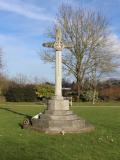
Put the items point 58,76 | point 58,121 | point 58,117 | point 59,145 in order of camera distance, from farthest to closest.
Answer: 1. point 58,76
2. point 58,117
3. point 58,121
4. point 59,145

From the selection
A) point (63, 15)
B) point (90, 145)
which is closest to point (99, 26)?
point (63, 15)

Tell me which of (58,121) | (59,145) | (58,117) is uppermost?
(58,117)

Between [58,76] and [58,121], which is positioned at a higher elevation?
[58,76]

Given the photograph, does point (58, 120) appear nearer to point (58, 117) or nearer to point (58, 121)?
point (58, 121)

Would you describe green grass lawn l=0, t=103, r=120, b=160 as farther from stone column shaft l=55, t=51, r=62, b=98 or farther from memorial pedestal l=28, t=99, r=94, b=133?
stone column shaft l=55, t=51, r=62, b=98

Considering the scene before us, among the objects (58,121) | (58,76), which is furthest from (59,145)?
(58,76)

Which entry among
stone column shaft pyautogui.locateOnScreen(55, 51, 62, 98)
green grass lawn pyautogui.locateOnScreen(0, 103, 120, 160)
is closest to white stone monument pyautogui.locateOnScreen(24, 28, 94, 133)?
stone column shaft pyautogui.locateOnScreen(55, 51, 62, 98)

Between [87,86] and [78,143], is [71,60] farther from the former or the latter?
[78,143]

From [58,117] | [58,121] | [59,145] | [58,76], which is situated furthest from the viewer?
[58,76]

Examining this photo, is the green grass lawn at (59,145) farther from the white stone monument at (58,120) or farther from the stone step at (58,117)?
→ the stone step at (58,117)

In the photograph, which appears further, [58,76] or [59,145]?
[58,76]

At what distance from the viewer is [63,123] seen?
15609 millimetres

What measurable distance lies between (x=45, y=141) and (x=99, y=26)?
4268 centimetres

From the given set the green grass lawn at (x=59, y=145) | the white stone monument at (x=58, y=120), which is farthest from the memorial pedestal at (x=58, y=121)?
the green grass lawn at (x=59, y=145)
